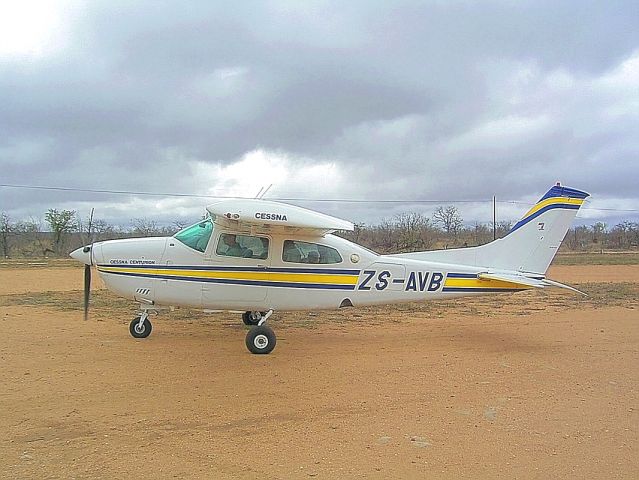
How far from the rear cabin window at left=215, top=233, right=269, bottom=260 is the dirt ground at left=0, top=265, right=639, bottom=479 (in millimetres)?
1739

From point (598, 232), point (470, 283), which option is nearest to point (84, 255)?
point (470, 283)

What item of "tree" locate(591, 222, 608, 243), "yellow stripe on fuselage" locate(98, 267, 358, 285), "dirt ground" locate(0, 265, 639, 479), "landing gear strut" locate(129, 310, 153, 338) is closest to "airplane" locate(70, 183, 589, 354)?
"yellow stripe on fuselage" locate(98, 267, 358, 285)

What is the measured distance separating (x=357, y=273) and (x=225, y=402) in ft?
13.7

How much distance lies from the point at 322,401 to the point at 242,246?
3958 millimetres

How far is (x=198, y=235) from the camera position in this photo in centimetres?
980

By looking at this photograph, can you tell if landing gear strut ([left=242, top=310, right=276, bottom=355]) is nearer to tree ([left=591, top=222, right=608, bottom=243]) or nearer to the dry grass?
the dry grass

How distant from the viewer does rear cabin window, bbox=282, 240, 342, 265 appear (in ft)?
31.9

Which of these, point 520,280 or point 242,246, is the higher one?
point 242,246

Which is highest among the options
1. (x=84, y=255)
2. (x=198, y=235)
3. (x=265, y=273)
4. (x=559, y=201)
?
(x=559, y=201)

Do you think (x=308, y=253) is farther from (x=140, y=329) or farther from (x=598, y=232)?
(x=598, y=232)

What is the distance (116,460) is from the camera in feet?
15.2

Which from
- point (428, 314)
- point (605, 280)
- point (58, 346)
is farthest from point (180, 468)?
point (605, 280)

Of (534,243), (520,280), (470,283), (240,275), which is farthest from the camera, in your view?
(534,243)

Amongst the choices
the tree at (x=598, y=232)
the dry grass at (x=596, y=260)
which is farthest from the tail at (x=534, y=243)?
the tree at (x=598, y=232)
